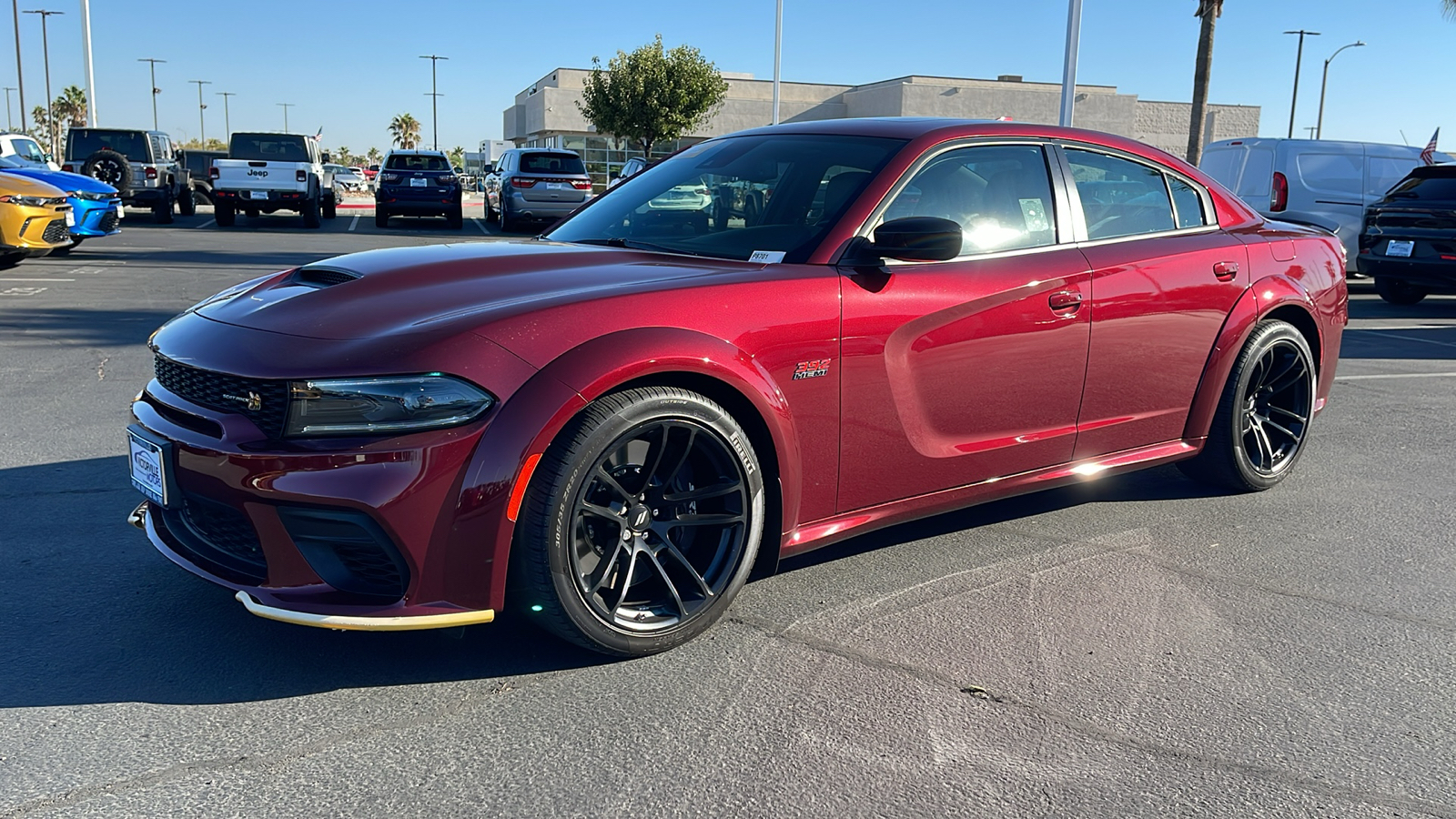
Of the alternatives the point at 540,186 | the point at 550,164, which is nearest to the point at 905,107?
the point at 550,164

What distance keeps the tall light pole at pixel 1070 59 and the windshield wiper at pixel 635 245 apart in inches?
542

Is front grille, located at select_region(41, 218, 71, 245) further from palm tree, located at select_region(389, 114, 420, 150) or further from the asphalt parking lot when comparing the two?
palm tree, located at select_region(389, 114, 420, 150)

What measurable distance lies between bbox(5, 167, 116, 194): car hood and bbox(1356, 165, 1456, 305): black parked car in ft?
48.6

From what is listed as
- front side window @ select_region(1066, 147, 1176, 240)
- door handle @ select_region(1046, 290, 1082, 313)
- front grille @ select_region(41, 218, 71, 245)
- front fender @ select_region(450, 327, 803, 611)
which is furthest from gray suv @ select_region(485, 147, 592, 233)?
front fender @ select_region(450, 327, 803, 611)

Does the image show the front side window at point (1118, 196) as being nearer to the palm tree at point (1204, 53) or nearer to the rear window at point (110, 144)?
the palm tree at point (1204, 53)

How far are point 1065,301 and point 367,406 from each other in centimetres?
243

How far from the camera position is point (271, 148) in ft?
77.1

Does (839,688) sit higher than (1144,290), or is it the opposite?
(1144,290)

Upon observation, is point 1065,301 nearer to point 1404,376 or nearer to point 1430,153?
A: point 1404,376

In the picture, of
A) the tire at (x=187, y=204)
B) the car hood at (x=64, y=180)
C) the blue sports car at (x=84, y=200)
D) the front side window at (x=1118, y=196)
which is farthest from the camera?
the tire at (x=187, y=204)

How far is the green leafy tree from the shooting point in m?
40.7

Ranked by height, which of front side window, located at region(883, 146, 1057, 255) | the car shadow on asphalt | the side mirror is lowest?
the car shadow on asphalt

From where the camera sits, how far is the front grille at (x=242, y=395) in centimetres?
282

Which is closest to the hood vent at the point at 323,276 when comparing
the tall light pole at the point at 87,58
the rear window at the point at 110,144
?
the rear window at the point at 110,144
